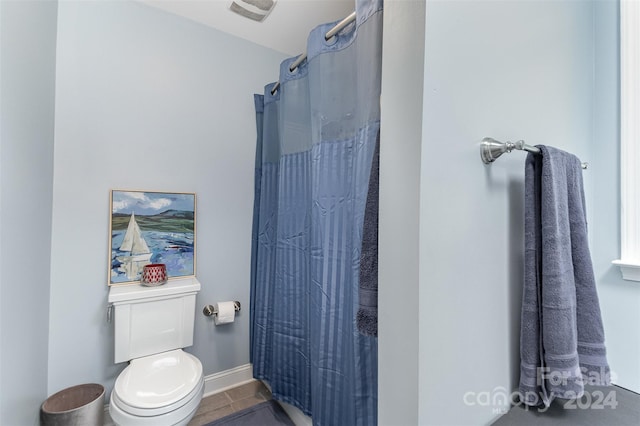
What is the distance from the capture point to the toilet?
124 cm

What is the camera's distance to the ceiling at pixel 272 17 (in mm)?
1729

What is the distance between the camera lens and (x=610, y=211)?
1.08 m

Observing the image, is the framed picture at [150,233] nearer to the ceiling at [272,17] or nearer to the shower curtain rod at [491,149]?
the ceiling at [272,17]

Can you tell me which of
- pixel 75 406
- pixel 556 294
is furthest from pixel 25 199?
pixel 556 294

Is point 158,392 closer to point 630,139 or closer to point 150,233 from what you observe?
point 150,233

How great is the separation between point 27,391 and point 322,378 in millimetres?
1317

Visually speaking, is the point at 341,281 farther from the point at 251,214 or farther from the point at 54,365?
the point at 54,365

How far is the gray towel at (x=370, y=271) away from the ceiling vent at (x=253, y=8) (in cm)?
155

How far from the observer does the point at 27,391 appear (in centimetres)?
124

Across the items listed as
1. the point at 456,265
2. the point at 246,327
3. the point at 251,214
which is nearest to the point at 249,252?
the point at 251,214

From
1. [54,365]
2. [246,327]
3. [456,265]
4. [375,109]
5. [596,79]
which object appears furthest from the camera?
[246,327]

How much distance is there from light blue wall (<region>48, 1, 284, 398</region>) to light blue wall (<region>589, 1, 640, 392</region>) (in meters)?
1.93

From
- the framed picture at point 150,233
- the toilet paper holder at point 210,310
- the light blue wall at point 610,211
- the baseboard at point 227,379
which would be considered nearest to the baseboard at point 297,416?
the baseboard at point 227,379

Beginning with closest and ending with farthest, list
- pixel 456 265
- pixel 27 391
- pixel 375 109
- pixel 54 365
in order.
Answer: pixel 456 265, pixel 375 109, pixel 27 391, pixel 54 365
